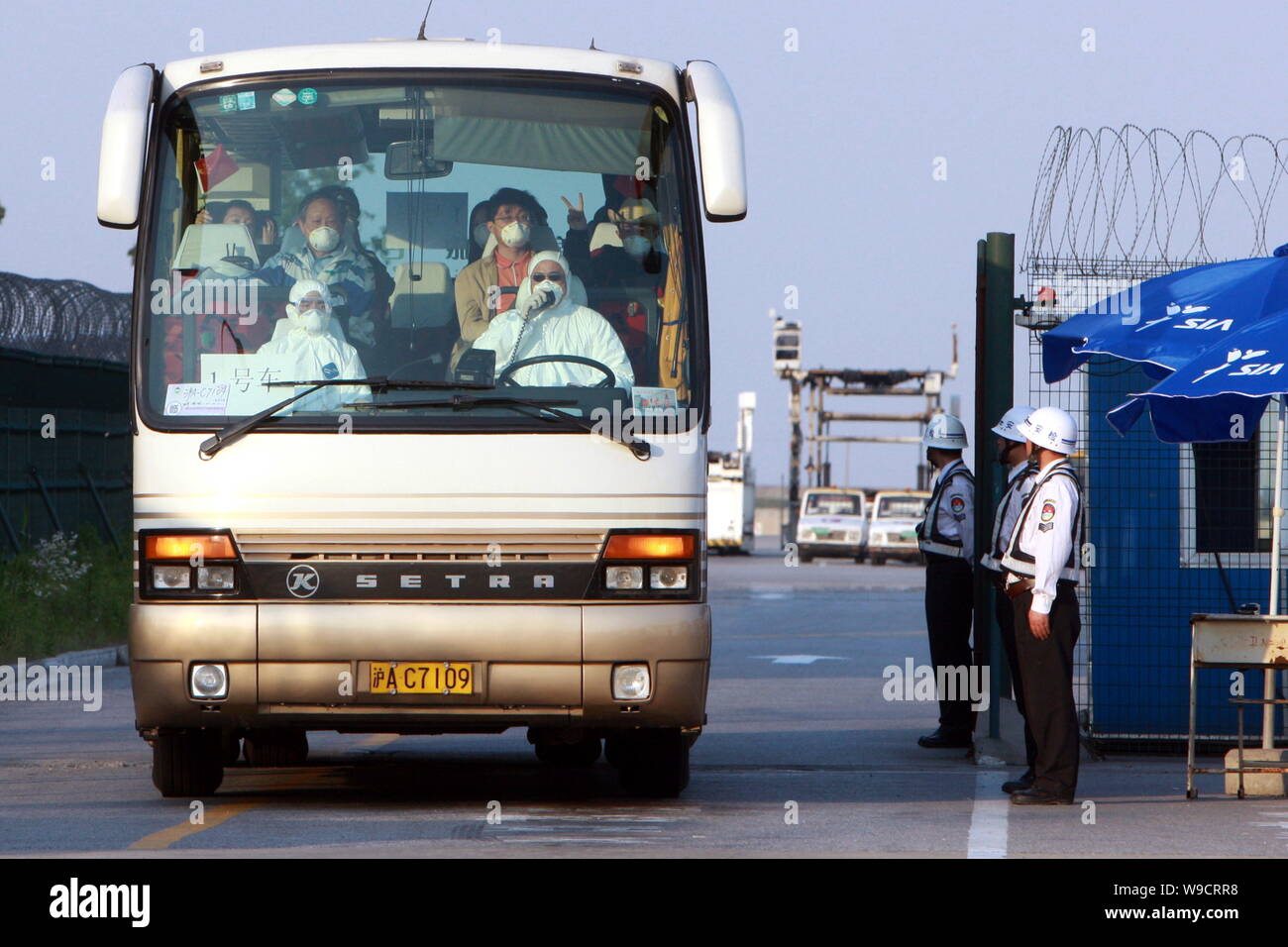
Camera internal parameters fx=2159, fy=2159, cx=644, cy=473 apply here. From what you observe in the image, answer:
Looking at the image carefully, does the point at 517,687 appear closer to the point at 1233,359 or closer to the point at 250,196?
the point at 250,196

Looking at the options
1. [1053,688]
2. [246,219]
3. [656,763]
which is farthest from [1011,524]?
[246,219]

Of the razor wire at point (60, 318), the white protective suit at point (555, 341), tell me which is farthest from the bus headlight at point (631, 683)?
the razor wire at point (60, 318)

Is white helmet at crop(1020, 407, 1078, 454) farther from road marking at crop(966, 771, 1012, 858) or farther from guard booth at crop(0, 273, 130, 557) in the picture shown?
guard booth at crop(0, 273, 130, 557)

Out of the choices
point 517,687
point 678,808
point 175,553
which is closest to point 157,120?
point 175,553

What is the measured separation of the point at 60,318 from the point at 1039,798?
12.5 meters

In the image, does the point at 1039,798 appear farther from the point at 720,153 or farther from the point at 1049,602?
the point at 720,153

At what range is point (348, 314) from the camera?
907 cm

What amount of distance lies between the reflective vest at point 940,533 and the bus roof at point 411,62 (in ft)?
13.8

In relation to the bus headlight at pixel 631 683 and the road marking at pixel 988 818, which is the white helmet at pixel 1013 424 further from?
the bus headlight at pixel 631 683

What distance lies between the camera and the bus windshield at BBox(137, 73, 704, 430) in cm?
902

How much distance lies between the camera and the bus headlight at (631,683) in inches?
351

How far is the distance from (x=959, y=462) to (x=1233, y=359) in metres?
3.21

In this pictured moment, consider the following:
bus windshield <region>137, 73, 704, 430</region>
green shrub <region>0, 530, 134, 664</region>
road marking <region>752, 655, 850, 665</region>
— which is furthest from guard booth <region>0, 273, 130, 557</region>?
bus windshield <region>137, 73, 704, 430</region>

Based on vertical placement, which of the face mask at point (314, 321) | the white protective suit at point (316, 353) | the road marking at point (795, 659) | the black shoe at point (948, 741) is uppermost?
the face mask at point (314, 321)
